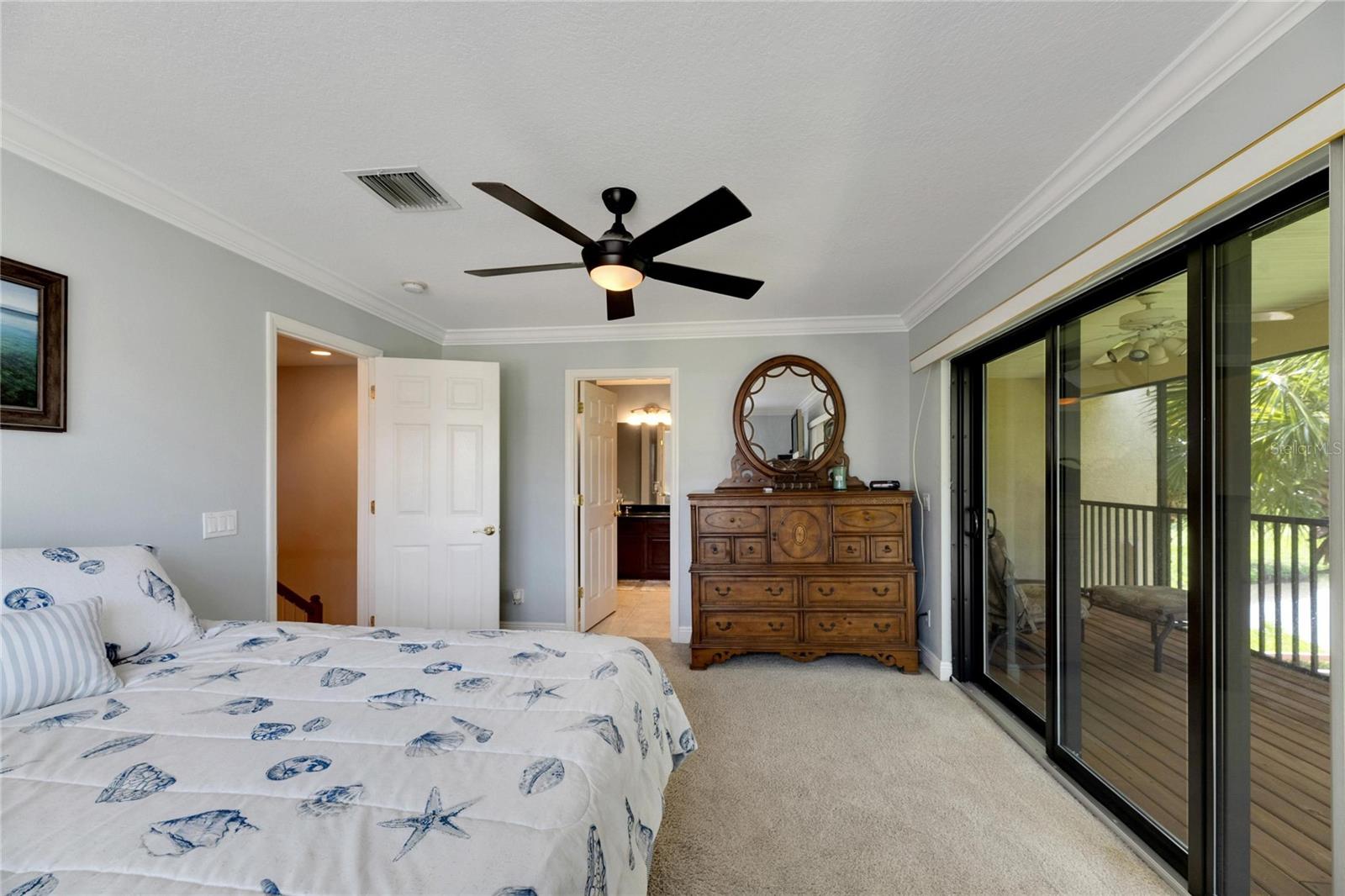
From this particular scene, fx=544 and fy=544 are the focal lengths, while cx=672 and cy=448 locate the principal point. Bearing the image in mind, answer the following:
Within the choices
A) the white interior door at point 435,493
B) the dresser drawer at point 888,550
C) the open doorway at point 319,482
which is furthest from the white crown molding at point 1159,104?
the open doorway at point 319,482

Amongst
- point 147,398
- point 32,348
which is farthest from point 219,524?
point 32,348

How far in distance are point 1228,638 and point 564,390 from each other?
387 centimetres

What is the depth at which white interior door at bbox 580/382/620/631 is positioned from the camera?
4.46 meters

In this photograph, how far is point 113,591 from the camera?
5.72 feet

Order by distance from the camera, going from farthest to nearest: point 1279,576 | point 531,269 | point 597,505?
point 597,505 → point 531,269 → point 1279,576

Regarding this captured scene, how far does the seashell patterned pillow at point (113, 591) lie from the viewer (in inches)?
61.6

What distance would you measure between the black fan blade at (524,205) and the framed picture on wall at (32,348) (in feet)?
5.01

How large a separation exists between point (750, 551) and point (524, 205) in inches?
105

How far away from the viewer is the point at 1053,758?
2426 mm

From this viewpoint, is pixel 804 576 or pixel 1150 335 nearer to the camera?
pixel 1150 335

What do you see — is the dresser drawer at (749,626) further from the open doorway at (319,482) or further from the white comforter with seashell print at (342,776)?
the open doorway at (319,482)

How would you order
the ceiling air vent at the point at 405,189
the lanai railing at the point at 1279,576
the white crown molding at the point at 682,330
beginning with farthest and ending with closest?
the white crown molding at the point at 682,330, the ceiling air vent at the point at 405,189, the lanai railing at the point at 1279,576

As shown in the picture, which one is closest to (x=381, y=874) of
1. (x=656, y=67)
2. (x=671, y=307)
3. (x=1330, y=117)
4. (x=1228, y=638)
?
(x=656, y=67)

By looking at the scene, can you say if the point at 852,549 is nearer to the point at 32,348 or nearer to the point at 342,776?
the point at 342,776
